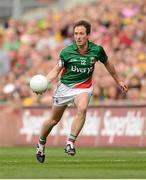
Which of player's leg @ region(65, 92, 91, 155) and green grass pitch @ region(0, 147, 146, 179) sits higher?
player's leg @ region(65, 92, 91, 155)

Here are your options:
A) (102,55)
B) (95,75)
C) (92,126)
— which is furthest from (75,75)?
(95,75)

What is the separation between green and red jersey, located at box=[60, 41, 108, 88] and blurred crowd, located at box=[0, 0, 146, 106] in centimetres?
845

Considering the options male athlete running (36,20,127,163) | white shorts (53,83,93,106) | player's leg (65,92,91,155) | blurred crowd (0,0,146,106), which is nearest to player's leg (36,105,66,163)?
male athlete running (36,20,127,163)

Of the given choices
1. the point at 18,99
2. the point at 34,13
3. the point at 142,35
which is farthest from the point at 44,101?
the point at 34,13

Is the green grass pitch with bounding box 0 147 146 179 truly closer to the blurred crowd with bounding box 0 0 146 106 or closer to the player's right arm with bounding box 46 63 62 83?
the player's right arm with bounding box 46 63 62 83

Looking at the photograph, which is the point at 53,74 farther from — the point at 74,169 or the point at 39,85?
the point at 74,169

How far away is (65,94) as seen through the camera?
16.0m

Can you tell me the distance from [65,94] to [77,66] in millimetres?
532

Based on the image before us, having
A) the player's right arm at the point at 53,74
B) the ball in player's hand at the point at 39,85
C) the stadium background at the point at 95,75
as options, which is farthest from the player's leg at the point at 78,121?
the stadium background at the point at 95,75

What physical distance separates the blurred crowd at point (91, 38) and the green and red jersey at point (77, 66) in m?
8.45

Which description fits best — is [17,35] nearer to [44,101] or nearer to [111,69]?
[44,101]

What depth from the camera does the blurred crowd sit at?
25.6m

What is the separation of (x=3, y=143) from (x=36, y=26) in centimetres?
716

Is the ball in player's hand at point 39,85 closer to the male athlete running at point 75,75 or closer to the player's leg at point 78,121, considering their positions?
the male athlete running at point 75,75
